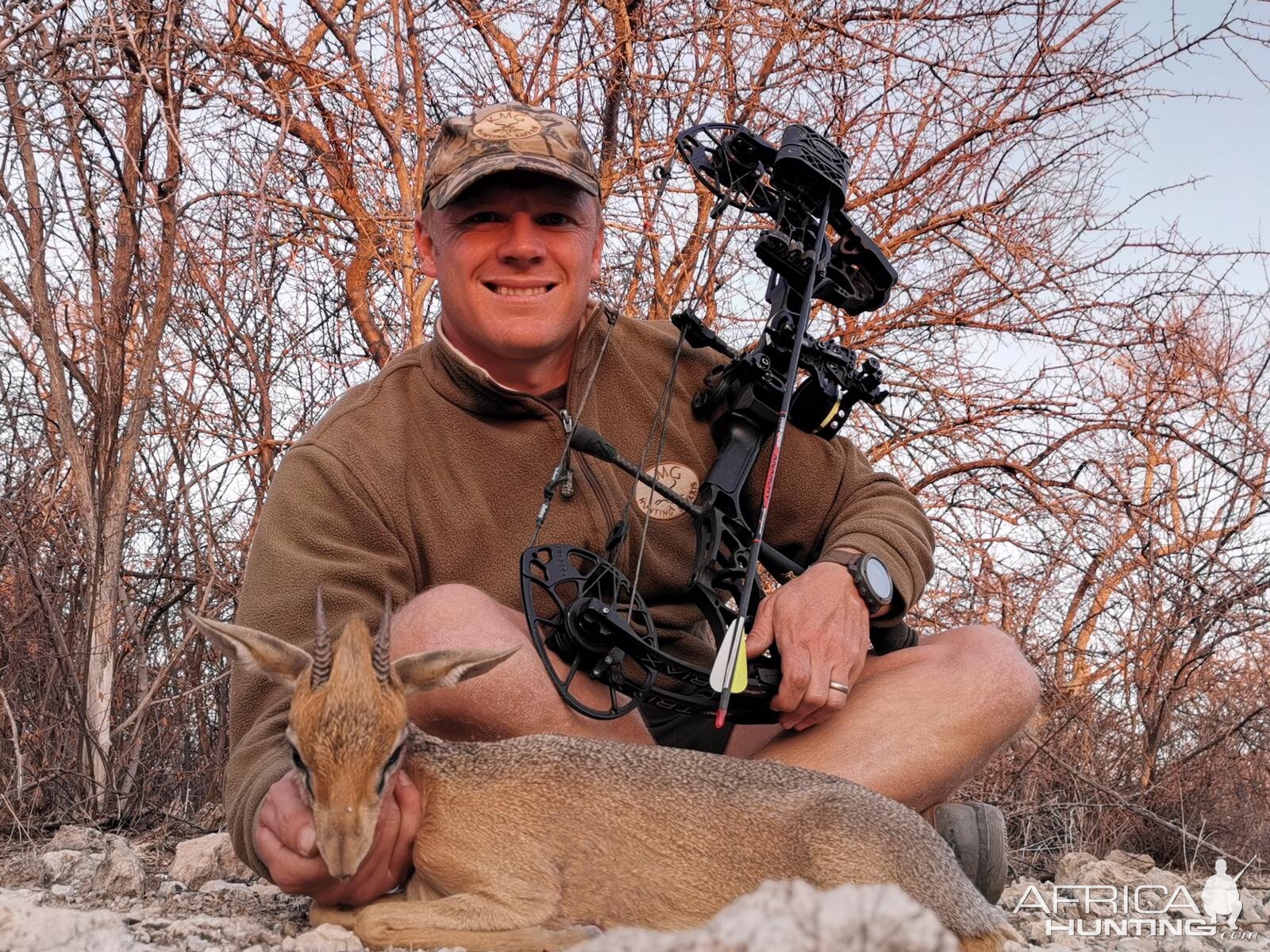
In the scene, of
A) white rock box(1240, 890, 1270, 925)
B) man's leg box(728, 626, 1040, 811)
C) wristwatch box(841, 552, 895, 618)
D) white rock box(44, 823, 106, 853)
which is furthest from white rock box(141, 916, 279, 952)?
white rock box(1240, 890, 1270, 925)

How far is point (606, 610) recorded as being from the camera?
4500 mm

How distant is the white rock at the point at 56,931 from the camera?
10.4 feet

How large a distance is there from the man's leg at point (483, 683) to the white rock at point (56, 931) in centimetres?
116

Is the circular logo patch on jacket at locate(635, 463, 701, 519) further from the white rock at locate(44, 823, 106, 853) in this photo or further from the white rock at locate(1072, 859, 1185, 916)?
the white rock at locate(44, 823, 106, 853)

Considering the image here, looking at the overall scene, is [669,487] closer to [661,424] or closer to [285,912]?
[661,424]

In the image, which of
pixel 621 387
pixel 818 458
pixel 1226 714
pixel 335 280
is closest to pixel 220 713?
pixel 335 280

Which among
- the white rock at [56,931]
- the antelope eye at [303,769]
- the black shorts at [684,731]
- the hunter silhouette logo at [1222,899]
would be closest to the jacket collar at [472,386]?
the black shorts at [684,731]

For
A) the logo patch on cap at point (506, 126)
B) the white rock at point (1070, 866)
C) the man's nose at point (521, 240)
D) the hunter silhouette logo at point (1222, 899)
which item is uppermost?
the logo patch on cap at point (506, 126)

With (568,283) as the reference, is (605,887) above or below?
below

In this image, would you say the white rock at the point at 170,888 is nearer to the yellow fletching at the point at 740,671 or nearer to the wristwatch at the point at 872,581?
the yellow fletching at the point at 740,671

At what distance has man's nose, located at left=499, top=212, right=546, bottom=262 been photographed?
5219 mm

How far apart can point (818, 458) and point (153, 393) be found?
4080 millimetres

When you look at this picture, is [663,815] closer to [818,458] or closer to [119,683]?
[818,458]

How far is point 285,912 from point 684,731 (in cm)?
183
